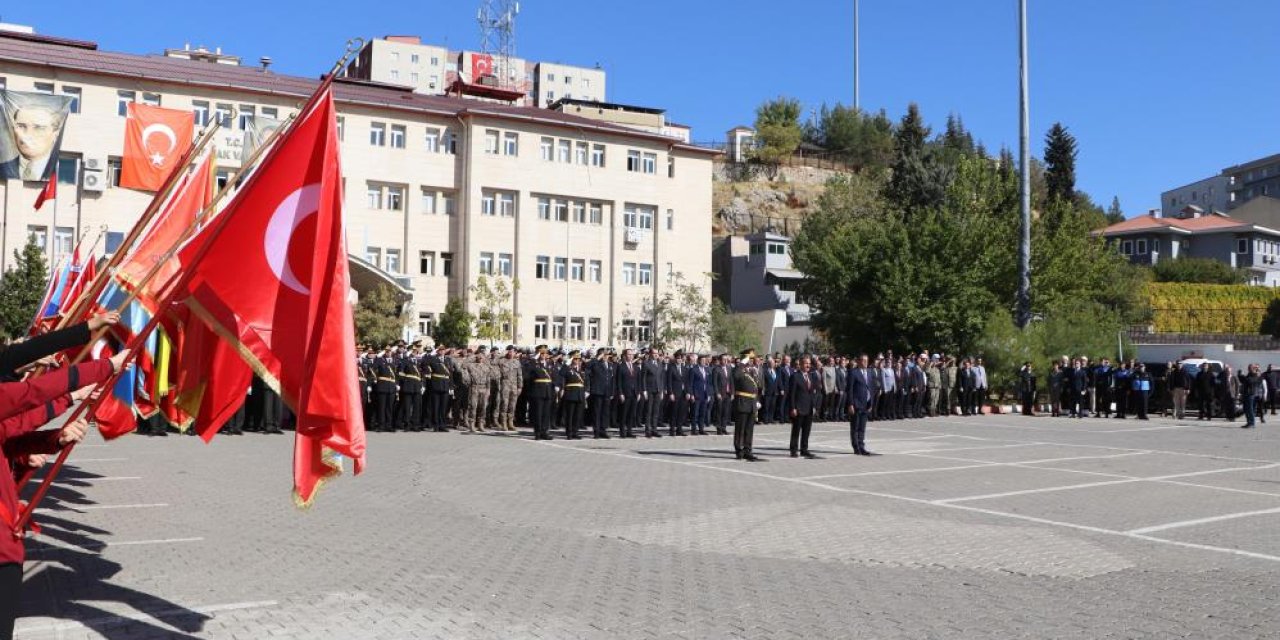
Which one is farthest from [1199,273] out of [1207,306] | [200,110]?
[200,110]

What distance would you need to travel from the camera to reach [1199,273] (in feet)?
263

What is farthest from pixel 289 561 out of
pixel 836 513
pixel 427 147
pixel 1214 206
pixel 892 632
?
pixel 1214 206

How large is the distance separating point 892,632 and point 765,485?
7842 mm

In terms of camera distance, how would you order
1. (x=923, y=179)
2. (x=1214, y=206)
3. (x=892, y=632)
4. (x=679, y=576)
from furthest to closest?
(x=1214, y=206), (x=923, y=179), (x=679, y=576), (x=892, y=632)

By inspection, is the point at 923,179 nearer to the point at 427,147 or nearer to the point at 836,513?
the point at 427,147

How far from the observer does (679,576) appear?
8.44 metres

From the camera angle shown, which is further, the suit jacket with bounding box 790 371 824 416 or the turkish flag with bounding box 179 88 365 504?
the suit jacket with bounding box 790 371 824 416

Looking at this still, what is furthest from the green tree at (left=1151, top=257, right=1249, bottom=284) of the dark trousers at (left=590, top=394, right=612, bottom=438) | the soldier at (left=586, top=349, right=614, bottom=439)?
the dark trousers at (left=590, top=394, right=612, bottom=438)

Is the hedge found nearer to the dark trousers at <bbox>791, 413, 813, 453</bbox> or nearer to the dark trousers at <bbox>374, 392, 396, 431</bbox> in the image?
the dark trousers at <bbox>791, 413, 813, 453</bbox>

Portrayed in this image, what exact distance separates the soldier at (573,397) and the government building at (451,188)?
2263 cm

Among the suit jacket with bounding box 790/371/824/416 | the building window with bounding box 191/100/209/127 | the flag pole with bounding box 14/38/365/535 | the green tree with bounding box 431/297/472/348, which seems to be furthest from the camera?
the building window with bounding box 191/100/209/127

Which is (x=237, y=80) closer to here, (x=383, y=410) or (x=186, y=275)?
(x=383, y=410)

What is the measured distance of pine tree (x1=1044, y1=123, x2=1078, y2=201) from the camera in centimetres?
8488

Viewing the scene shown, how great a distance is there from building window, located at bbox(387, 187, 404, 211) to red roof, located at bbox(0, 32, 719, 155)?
4234 millimetres
